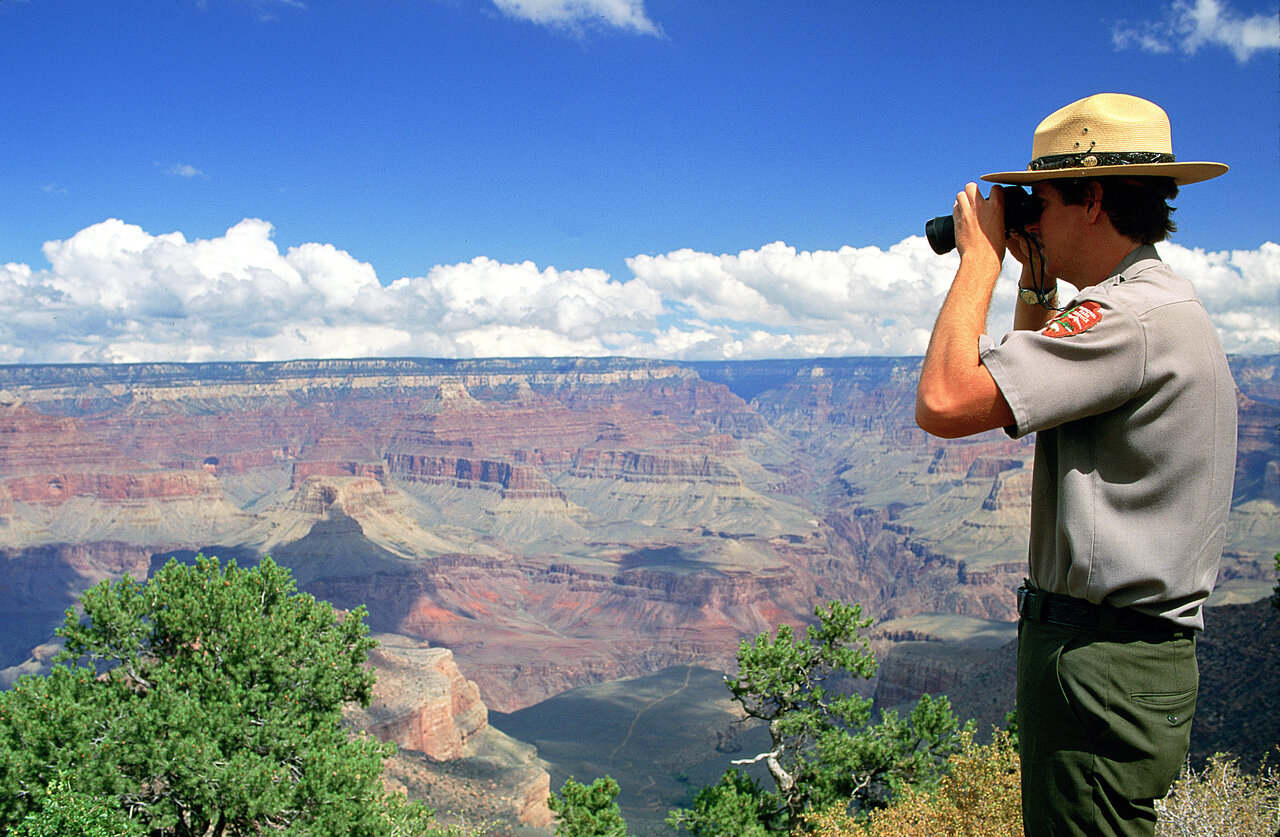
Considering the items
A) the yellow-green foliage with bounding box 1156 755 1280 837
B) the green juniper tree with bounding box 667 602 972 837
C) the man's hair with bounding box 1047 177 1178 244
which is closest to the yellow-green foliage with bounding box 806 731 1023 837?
the yellow-green foliage with bounding box 1156 755 1280 837

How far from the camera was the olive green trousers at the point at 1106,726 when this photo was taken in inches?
83.3

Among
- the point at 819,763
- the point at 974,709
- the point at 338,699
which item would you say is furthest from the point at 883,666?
the point at 338,699

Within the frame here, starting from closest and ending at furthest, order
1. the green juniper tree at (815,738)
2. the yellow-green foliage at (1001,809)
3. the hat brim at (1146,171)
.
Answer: the hat brim at (1146,171)
the yellow-green foliage at (1001,809)
the green juniper tree at (815,738)

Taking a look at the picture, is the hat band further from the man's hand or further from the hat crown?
the man's hand

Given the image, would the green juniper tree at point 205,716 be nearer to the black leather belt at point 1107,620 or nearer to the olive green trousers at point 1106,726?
the olive green trousers at point 1106,726

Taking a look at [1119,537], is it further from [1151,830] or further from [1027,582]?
[1151,830]

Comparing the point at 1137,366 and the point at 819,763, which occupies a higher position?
the point at 1137,366

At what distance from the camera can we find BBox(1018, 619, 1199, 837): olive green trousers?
212 centimetres

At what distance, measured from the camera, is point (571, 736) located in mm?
76688

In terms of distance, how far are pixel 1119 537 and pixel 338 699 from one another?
15.0 meters

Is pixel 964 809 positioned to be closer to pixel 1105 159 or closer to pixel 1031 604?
pixel 1031 604

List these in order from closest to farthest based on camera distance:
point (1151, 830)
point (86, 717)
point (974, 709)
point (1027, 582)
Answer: point (1151, 830)
point (1027, 582)
point (86, 717)
point (974, 709)

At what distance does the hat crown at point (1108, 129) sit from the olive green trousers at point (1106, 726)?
129 cm

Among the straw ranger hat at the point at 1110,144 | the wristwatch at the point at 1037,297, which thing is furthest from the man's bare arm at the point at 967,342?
the wristwatch at the point at 1037,297
